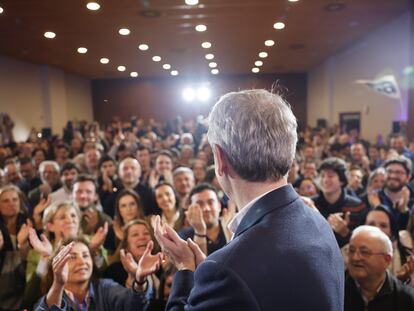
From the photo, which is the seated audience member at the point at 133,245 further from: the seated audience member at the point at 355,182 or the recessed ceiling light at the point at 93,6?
the seated audience member at the point at 355,182

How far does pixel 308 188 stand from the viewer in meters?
3.24

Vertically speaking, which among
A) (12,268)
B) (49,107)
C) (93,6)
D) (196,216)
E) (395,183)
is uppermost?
(49,107)

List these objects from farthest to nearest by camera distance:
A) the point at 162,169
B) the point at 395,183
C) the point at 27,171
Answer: the point at 27,171
the point at 162,169
the point at 395,183

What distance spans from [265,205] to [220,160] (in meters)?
0.13

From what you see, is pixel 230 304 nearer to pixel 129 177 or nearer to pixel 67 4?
pixel 67 4

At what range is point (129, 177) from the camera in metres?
3.29

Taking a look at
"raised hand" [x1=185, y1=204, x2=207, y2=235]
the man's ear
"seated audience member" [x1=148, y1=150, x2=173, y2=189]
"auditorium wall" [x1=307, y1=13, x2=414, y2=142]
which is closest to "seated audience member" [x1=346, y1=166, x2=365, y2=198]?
"auditorium wall" [x1=307, y1=13, x2=414, y2=142]

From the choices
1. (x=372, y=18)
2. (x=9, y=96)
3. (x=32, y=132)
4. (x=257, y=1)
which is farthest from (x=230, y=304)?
(x=32, y=132)

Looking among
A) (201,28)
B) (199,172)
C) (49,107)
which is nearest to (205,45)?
(201,28)

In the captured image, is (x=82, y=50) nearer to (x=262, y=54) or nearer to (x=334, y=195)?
(x=262, y=54)

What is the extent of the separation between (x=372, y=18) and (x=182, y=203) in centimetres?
362

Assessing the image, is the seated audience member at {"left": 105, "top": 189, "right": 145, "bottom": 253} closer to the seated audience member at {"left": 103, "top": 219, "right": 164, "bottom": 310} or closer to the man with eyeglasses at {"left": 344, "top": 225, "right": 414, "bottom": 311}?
the seated audience member at {"left": 103, "top": 219, "right": 164, "bottom": 310}

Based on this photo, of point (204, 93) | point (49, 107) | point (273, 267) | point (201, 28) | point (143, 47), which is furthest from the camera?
point (49, 107)

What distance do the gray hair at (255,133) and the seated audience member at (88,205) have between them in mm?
1884
